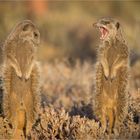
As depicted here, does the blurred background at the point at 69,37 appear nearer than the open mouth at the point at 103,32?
No

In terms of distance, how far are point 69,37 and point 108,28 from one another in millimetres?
14630

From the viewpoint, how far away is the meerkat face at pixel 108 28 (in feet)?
27.0

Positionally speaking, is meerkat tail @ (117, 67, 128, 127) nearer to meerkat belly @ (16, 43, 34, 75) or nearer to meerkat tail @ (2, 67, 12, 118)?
meerkat belly @ (16, 43, 34, 75)

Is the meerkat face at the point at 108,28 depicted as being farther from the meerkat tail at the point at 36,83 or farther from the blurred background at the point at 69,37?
the meerkat tail at the point at 36,83

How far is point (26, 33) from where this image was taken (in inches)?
321

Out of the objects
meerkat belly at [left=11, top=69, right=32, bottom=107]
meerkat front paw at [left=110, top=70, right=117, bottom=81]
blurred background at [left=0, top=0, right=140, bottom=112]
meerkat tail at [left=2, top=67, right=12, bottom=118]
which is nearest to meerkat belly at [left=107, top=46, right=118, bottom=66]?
meerkat front paw at [left=110, top=70, right=117, bottom=81]

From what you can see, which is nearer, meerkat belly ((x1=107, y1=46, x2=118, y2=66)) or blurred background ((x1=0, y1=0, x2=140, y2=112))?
meerkat belly ((x1=107, y1=46, x2=118, y2=66))

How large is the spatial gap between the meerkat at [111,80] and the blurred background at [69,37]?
0.27 metres

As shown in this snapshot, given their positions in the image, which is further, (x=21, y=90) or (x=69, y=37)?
(x=69, y=37)

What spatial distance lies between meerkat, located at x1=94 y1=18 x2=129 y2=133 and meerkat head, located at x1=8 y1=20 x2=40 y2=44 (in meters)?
0.76

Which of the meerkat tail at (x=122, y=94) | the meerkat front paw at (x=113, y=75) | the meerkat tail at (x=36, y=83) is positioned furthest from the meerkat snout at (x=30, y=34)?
the meerkat tail at (x=122, y=94)

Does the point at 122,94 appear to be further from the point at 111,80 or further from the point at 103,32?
the point at 103,32

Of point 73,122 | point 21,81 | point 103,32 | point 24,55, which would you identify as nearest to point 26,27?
point 24,55

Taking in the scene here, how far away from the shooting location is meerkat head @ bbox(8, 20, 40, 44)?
320 inches
